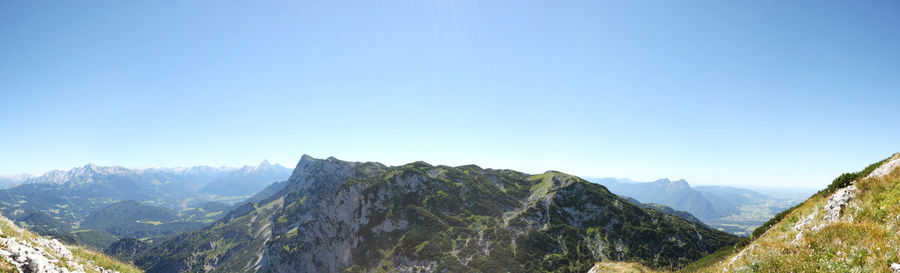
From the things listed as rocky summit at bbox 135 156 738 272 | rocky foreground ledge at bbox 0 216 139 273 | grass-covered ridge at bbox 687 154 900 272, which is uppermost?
grass-covered ridge at bbox 687 154 900 272

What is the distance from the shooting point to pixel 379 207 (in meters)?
170

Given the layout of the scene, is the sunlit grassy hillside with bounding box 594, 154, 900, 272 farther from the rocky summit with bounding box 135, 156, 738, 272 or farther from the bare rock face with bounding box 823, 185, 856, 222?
the rocky summit with bounding box 135, 156, 738, 272

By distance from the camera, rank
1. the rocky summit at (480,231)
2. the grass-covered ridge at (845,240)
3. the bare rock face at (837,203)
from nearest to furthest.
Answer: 1. the grass-covered ridge at (845,240)
2. the bare rock face at (837,203)
3. the rocky summit at (480,231)

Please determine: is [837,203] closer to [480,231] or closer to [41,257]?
[41,257]

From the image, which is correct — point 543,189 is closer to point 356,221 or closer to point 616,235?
point 616,235

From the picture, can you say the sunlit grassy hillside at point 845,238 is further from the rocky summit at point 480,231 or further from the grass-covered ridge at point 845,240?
the rocky summit at point 480,231

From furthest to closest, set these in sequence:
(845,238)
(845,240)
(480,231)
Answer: (480,231) < (845,238) < (845,240)

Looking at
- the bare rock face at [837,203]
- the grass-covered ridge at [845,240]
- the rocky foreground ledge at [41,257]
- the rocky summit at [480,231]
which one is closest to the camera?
the grass-covered ridge at [845,240]

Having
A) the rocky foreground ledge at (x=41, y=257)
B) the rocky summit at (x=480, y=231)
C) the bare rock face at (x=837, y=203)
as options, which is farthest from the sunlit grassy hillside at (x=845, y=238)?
the rocky summit at (x=480, y=231)

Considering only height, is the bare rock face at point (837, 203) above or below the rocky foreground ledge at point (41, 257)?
above

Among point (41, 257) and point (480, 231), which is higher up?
point (41, 257)

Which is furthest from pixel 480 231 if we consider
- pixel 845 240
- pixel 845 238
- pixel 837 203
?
pixel 845 240

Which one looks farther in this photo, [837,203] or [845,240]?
[837,203]

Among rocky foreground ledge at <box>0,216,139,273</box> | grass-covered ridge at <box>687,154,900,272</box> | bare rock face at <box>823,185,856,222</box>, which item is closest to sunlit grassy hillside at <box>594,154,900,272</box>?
grass-covered ridge at <box>687,154,900,272</box>
